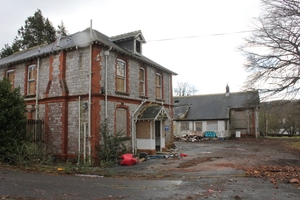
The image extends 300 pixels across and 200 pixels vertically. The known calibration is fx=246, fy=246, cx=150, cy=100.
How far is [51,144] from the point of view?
15008mm

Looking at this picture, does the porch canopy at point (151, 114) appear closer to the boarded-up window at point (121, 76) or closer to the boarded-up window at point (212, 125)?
the boarded-up window at point (121, 76)

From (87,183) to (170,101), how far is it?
14542mm

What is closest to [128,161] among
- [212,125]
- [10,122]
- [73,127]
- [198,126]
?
[73,127]

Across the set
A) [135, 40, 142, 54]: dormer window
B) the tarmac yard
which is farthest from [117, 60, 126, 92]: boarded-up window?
the tarmac yard

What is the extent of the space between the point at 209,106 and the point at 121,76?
25052 millimetres

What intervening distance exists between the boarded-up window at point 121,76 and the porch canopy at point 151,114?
2.22 metres

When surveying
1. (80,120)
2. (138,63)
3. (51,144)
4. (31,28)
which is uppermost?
(31,28)

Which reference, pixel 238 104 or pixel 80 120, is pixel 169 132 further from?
pixel 238 104

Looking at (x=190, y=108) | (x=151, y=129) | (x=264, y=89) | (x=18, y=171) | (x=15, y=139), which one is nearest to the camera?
(x=18, y=171)

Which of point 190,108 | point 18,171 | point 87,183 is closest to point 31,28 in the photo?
point 190,108

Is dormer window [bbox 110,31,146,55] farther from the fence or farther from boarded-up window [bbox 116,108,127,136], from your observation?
the fence

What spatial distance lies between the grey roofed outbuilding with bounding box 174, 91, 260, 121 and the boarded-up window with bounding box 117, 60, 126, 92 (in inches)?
874

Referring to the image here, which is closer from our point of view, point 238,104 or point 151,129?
point 151,129

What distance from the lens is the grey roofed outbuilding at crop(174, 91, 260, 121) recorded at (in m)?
36.2
